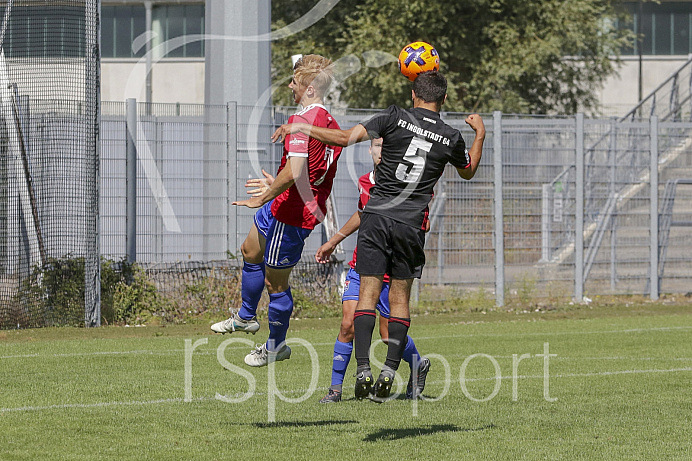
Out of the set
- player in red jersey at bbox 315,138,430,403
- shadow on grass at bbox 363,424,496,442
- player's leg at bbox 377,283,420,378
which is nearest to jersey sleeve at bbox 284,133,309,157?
player in red jersey at bbox 315,138,430,403

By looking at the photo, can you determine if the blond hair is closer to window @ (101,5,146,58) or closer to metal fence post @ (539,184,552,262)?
metal fence post @ (539,184,552,262)

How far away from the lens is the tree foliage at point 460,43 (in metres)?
33.8

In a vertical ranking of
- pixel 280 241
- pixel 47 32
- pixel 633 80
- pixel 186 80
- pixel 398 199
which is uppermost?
pixel 633 80

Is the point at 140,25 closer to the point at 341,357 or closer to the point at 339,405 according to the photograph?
the point at 341,357

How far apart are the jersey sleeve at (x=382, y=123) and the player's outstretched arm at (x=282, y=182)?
3.82 feet

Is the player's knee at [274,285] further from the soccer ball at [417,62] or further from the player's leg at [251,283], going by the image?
the soccer ball at [417,62]

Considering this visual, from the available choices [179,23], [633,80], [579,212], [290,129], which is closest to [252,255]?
[290,129]

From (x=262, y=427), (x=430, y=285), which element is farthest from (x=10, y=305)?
(x=262, y=427)

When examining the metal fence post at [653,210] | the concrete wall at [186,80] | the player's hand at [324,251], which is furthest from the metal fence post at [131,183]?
the concrete wall at [186,80]

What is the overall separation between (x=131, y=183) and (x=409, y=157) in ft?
34.7

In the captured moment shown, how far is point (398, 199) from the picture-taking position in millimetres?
7316

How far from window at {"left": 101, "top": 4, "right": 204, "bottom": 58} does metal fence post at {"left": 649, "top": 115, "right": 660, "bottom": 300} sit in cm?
3404

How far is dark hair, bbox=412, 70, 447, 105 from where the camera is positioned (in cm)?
738

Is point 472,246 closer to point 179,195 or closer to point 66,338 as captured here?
point 179,195
